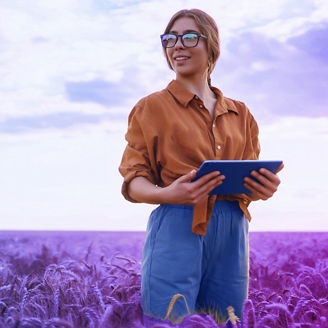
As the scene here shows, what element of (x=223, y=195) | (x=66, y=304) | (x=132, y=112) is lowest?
(x=66, y=304)

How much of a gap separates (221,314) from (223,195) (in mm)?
576

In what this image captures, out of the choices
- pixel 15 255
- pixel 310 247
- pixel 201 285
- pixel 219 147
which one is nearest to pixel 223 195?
pixel 219 147

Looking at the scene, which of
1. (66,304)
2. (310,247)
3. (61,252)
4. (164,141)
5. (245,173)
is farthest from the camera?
(310,247)

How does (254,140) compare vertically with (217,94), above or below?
below

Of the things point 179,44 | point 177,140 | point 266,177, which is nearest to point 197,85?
point 179,44

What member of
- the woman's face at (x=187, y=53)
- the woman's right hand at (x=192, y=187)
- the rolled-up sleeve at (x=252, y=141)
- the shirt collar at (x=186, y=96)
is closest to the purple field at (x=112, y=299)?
the woman's right hand at (x=192, y=187)

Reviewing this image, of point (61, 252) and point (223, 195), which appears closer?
point (223, 195)

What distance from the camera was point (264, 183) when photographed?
2412 millimetres

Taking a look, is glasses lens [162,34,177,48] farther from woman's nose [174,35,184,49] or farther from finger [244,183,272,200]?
finger [244,183,272,200]

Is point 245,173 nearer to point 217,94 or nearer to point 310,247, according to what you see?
point 217,94

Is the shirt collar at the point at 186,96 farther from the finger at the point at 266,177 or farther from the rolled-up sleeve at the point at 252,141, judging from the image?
the finger at the point at 266,177

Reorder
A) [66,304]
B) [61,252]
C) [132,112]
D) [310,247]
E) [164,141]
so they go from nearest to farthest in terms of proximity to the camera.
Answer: [164,141]
[132,112]
[66,304]
[61,252]
[310,247]

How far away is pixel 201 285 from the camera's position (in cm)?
259

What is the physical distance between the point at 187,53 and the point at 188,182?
702 millimetres
